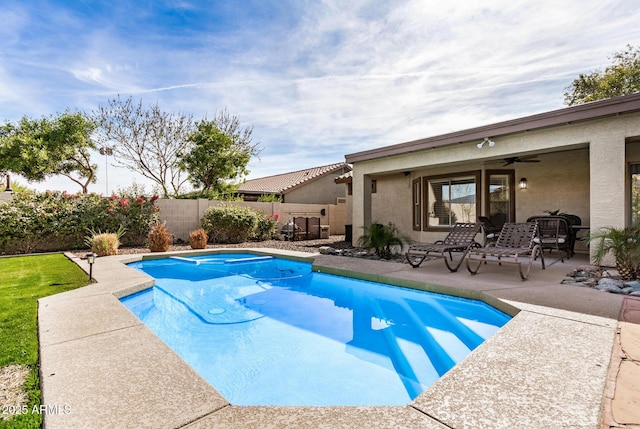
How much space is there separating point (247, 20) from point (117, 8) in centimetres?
313

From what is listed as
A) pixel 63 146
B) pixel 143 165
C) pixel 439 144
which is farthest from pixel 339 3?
pixel 63 146

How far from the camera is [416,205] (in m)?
12.8

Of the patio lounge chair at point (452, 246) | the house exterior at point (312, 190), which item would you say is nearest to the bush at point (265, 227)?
the house exterior at point (312, 190)

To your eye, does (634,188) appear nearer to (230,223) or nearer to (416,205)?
(416,205)

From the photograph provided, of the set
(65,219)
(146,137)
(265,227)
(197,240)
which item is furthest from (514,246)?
(146,137)

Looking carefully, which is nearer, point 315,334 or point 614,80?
point 315,334

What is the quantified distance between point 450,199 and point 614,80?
17.0 m

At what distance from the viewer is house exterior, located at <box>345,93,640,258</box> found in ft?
21.2

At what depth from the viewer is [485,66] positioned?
9680mm

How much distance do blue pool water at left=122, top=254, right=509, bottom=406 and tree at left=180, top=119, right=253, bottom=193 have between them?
12110 mm

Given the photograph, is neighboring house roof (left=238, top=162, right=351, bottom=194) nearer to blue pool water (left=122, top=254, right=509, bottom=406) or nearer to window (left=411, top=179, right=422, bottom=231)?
window (left=411, top=179, right=422, bottom=231)

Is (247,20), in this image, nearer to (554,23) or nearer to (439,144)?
(439,144)

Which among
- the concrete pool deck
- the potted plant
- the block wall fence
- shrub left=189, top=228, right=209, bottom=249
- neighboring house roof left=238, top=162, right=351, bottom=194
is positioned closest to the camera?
the concrete pool deck

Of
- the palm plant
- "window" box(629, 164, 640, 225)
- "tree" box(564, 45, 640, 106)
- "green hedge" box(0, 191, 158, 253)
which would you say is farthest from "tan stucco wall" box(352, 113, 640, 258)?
"tree" box(564, 45, 640, 106)
